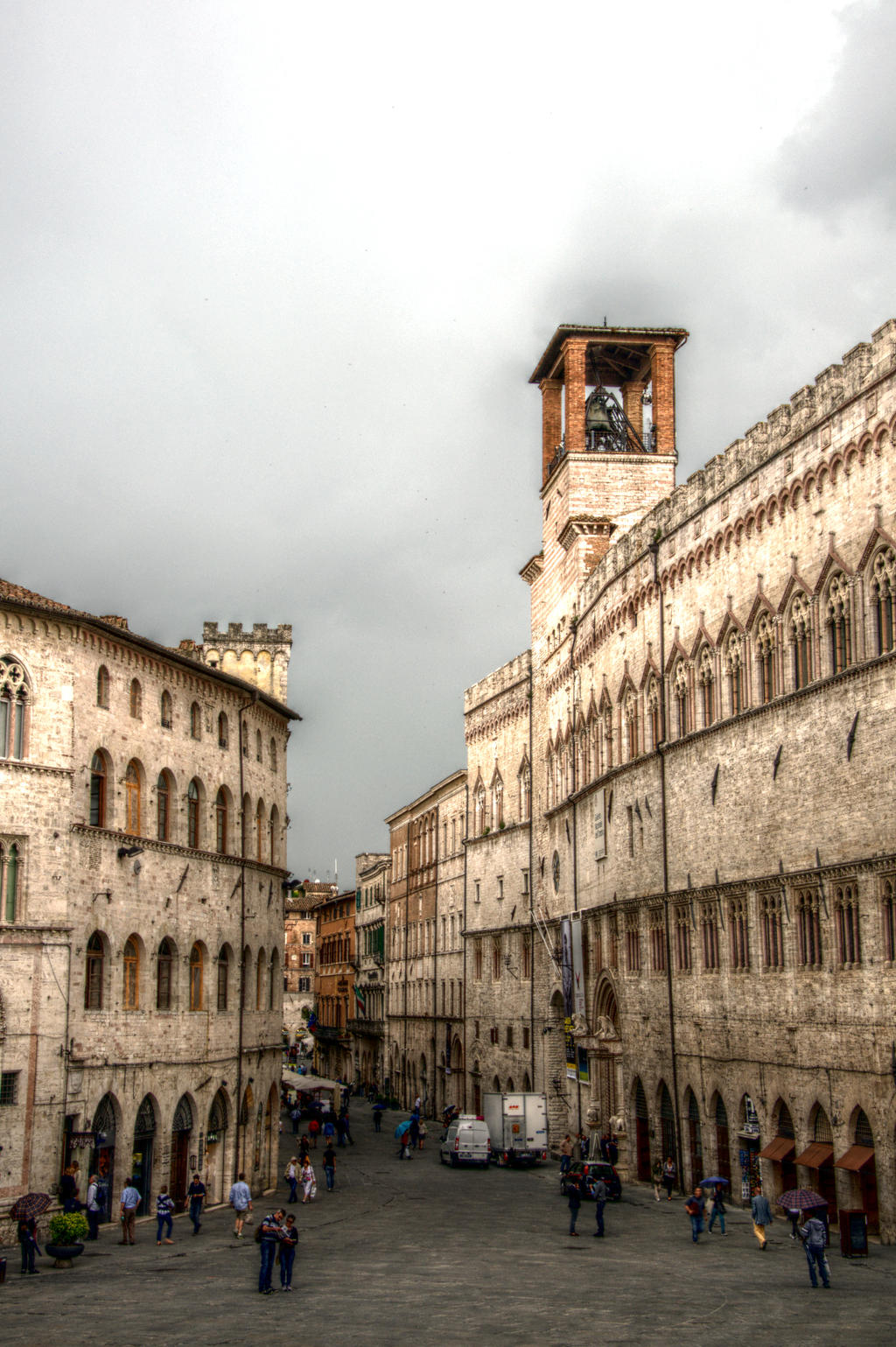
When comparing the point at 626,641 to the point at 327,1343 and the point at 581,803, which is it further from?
the point at 327,1343

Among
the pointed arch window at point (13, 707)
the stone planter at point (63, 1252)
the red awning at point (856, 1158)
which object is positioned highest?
the pointed arch window at point (13, 707)

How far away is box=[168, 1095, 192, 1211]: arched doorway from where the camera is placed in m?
37.4

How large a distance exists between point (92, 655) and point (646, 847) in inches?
657

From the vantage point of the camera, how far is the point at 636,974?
43.5 m

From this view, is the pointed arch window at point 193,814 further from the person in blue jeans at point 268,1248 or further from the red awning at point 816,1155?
the red awning at point 816,1155

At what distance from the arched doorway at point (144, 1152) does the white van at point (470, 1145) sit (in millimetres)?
16940

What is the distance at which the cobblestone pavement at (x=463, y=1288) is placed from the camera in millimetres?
21234

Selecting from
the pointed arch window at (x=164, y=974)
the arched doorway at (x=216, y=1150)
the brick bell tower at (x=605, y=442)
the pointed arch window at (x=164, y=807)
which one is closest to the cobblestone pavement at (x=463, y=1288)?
the arched doorway at (x=216, y=1150)

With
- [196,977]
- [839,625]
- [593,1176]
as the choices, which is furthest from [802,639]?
[196,977]

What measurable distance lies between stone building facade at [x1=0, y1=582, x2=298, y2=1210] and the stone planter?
8.74 feet

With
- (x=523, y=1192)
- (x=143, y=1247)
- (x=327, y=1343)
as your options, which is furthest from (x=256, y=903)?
(x=327, y=1343)

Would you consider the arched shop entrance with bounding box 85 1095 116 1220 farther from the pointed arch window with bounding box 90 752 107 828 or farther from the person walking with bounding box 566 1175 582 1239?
the person walking with bounding box 566 1175 582 1239

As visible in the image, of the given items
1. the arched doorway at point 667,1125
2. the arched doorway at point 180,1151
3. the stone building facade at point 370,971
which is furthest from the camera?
the stone building facade at point 370,971

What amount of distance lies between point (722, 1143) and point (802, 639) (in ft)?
40.5
